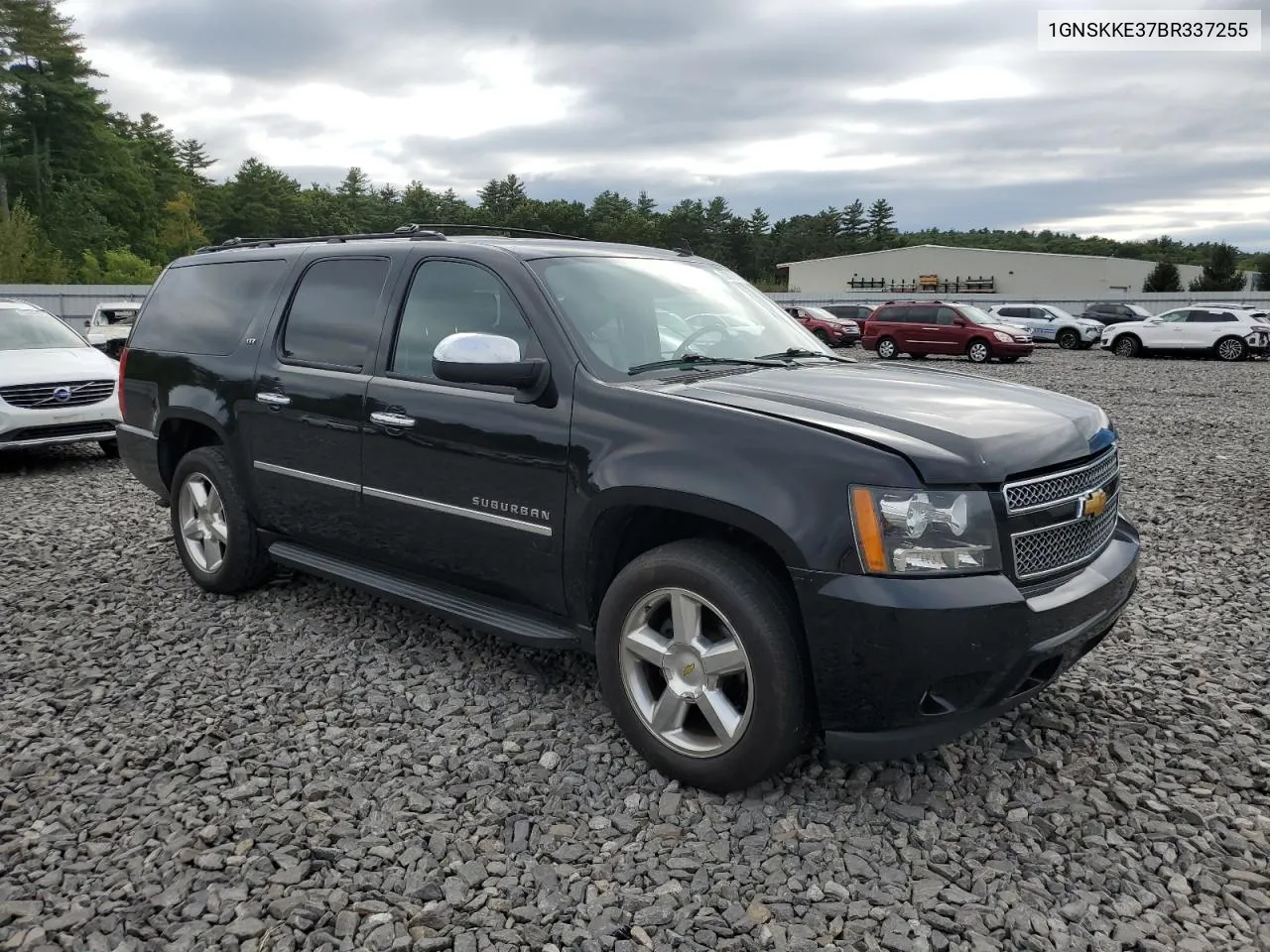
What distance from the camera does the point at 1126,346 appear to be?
28141 mm

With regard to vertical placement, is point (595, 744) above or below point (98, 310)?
below

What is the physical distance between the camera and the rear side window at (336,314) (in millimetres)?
4383

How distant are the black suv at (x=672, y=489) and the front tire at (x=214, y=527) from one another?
27 millimetres

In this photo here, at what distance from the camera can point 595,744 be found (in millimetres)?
3607

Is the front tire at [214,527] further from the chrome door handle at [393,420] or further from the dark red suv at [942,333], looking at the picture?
the dark red suv at [942,333]

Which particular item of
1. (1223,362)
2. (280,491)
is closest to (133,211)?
(1223,362)

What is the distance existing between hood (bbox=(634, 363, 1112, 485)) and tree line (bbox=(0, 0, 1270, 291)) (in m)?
36.1

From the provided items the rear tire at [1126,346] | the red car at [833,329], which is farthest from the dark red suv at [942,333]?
the rear tire at [1126,346]

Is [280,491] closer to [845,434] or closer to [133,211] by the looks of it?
[845,434]

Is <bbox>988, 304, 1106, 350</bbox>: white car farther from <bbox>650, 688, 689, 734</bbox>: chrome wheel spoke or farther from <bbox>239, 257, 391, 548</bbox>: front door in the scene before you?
<bbox>650, 688, 689, 734</bbox>: chrome wheel spoke

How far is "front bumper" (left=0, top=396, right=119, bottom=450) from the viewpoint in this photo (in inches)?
358

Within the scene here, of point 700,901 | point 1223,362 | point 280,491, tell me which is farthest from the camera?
point 1223,362

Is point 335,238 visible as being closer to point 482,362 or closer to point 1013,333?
point 482,362

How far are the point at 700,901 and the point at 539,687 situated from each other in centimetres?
154
